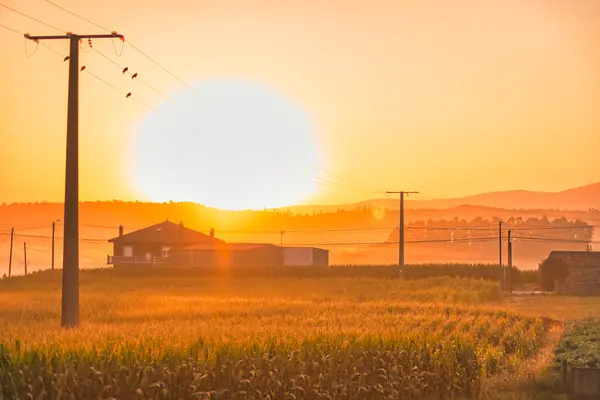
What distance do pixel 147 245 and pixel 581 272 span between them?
198ft

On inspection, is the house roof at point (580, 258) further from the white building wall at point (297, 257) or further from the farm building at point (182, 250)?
the white building wall at point (297, 257)

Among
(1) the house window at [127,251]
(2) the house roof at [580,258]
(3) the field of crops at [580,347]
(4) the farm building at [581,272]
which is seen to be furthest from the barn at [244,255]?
(3) the field of crops at [580,347]

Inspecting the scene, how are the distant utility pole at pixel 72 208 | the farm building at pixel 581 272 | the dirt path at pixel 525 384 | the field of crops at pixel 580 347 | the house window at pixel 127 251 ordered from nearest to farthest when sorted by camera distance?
1. the dirt path at pixel 525 384
2. the field of crops at pixel 580 347
3. the distant utility pole at pixel 72 208
4. the farm building at pixel 581 272
5. the house window at pixel 127 251

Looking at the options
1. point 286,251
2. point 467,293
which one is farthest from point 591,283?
point 286,251

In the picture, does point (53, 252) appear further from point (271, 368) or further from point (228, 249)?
point (271, 368)

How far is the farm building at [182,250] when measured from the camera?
122m

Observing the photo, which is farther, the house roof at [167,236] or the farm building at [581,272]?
the house roof at [167,236]

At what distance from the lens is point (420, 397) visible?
76.6 feet

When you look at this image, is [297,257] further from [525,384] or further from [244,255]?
[525,384]

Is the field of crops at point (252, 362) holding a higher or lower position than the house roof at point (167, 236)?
lower

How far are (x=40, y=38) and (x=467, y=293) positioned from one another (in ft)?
150

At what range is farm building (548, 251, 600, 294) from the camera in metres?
93.6

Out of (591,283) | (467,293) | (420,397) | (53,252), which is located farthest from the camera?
(53,252)

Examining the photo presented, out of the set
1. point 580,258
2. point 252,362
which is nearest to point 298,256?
point 580,258
